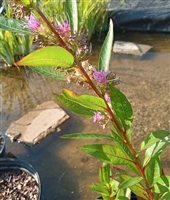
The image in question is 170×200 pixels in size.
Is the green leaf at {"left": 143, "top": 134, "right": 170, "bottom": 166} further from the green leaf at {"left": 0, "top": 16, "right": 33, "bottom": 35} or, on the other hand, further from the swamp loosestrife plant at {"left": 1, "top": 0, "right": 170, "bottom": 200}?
the green leaf at {"left": 0, "top": 16, "right": 33, "bottom": 35}

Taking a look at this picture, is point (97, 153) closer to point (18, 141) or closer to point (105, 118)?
point (105, 118)

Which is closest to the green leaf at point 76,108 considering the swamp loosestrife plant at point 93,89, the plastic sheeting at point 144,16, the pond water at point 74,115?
the swamp loosestrife plant at point 93,89

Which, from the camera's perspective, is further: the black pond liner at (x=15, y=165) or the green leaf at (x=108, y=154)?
the black pond liner at (x=15, y=165)

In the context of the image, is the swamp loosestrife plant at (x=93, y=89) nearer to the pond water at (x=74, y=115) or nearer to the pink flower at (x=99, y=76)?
the pink flower at (x=99, y=76)

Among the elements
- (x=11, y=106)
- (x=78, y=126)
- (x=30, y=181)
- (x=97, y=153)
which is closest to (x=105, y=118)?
(x=97, y=153)

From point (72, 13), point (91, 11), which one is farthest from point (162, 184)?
point (91, 11)

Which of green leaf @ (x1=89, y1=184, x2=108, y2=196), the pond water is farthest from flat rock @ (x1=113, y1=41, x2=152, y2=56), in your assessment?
green leaf @ (x1=89, y1=184, x2=108, y2=196)
